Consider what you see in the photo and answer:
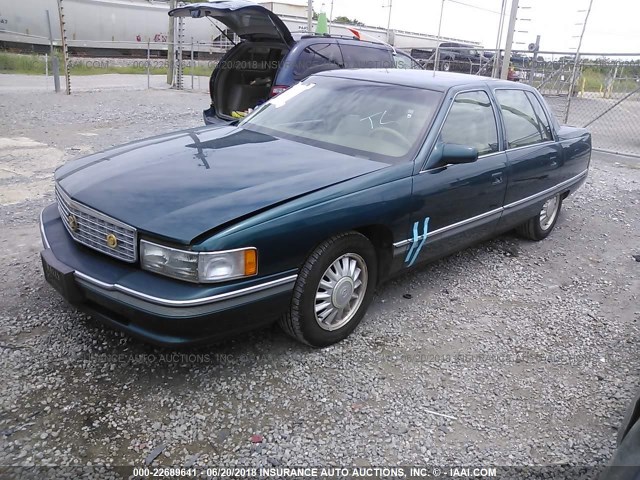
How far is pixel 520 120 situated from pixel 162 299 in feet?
12.0

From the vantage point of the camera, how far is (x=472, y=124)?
4184 mm

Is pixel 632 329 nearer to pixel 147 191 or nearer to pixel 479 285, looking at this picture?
pixel 479 285

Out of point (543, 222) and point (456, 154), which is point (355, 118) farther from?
point (543, 222)

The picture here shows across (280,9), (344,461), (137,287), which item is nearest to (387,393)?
→ (344,461)

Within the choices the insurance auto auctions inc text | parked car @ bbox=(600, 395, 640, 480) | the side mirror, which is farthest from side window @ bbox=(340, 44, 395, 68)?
parked car @ bbox=(600, 395, 640, 480)

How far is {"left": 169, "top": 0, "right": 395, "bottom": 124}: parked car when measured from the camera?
7441 millimetres

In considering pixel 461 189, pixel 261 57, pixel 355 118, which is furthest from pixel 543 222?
pixel 261 57

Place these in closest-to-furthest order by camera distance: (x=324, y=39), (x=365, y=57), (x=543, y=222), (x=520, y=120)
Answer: (x=520, y=120), (x=543, y=222), (x=324, y=39), (x=365, y=57)

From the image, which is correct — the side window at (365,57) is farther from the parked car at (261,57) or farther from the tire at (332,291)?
the tire at (332,291)

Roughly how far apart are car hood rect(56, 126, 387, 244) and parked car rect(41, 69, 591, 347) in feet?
0.04

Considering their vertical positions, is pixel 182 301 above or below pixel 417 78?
below

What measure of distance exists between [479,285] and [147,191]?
9.23ft

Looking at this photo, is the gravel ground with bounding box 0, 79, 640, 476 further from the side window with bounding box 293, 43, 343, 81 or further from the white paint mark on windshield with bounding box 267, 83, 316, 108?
the side window with bounding box 293, 43, 343, 81

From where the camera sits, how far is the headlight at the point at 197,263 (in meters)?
2.58
